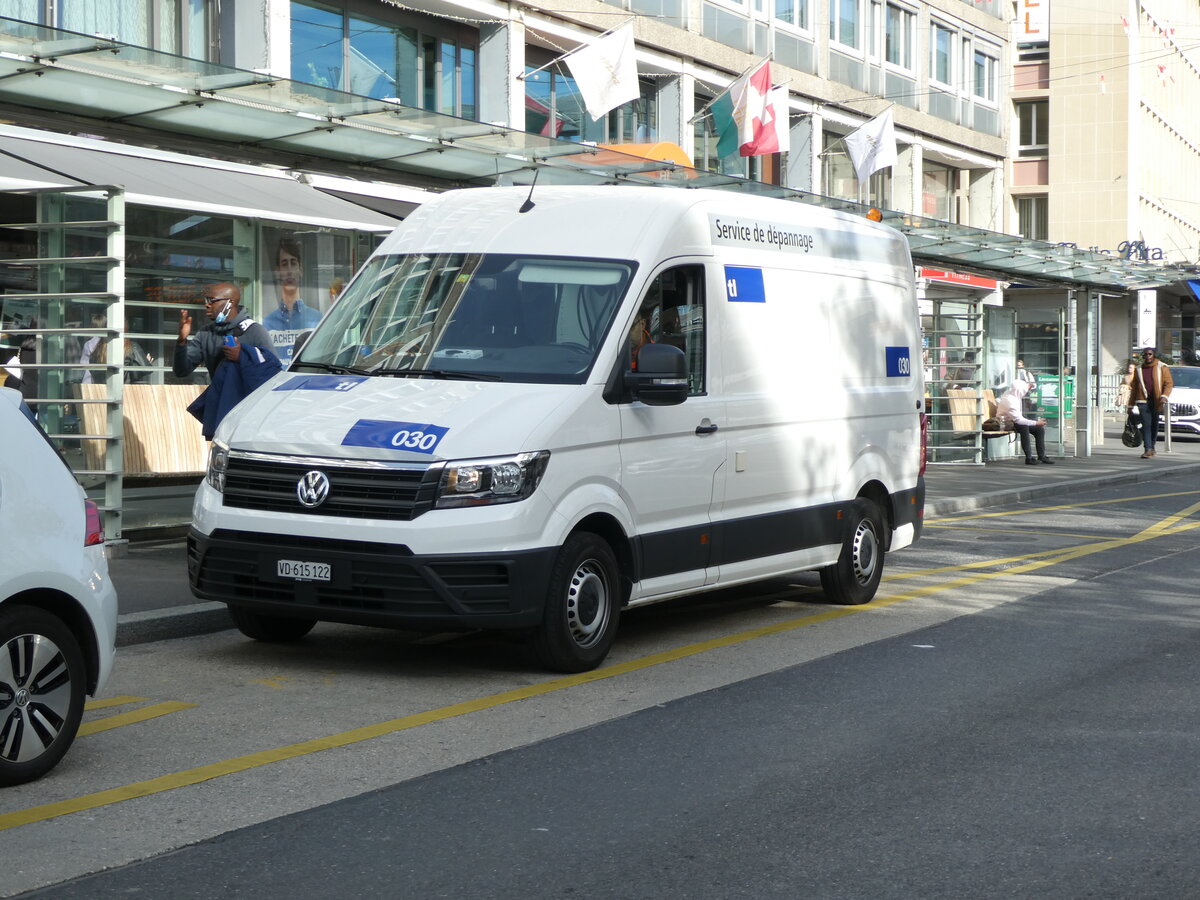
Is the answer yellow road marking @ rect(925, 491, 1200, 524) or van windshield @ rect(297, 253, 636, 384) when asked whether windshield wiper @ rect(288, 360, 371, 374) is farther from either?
yellow road marking @ rect(925, 491, 1200, 524)

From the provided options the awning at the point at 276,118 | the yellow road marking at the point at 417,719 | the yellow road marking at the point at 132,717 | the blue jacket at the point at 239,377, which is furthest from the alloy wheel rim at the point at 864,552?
the yellow road marking at the point at 132,717

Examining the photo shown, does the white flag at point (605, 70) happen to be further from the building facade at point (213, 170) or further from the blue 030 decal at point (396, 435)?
the blue 030 decal at point (396, 435)

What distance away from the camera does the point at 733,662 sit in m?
8.58

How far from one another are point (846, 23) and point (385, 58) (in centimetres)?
1614

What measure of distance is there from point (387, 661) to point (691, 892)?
158 inches

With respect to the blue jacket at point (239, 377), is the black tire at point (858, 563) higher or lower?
lower

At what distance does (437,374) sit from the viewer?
8.13m

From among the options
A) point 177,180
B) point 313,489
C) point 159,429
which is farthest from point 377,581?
point 177,180

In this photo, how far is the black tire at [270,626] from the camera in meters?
8.58

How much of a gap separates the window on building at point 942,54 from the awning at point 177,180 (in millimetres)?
28997

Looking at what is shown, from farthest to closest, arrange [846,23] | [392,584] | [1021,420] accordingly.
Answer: [846,23] → [1021,420] → [392,584]

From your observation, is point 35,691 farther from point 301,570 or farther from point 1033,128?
point 1033,128

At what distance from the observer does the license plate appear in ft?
24.7

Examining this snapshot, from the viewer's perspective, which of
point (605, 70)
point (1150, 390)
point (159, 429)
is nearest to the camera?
point (159, 429)
